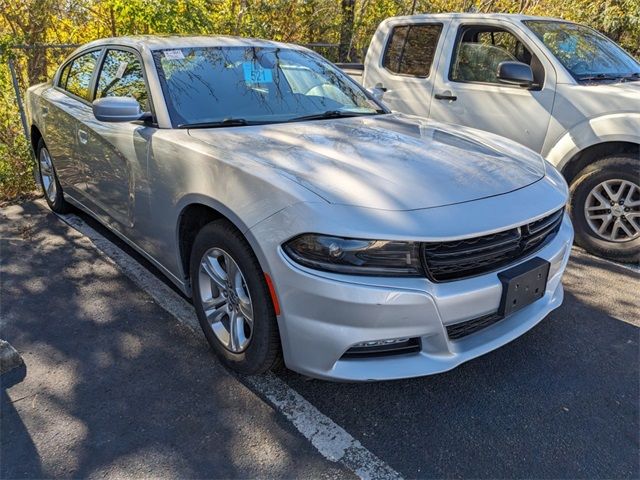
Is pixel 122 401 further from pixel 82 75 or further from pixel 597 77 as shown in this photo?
pixel 597 77

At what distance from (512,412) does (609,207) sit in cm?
252

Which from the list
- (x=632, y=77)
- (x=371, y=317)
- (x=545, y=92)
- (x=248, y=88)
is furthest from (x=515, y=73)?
(x=371, y=317)

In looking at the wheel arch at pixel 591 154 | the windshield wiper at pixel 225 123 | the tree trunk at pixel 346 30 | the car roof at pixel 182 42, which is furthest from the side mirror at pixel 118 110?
the tree trunk at pixel 346 30

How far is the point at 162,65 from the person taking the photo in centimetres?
315

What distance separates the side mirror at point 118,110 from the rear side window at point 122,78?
18 centimetres

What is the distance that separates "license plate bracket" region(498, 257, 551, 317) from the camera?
87.4 inches

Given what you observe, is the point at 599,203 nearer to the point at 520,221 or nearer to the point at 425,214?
the point at 520,221

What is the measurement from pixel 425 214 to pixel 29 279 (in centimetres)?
307

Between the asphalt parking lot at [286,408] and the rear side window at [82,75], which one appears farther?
the rear side window at [82,75]

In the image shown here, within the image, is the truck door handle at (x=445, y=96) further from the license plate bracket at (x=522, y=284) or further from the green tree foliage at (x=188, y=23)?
the green tree foliage at (x=188, y=23)

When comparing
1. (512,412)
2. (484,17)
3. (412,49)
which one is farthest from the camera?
(412,49)

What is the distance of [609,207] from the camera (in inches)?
164

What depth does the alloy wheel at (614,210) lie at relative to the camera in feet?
13.3

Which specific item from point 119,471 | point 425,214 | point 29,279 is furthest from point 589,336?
point 29,279
